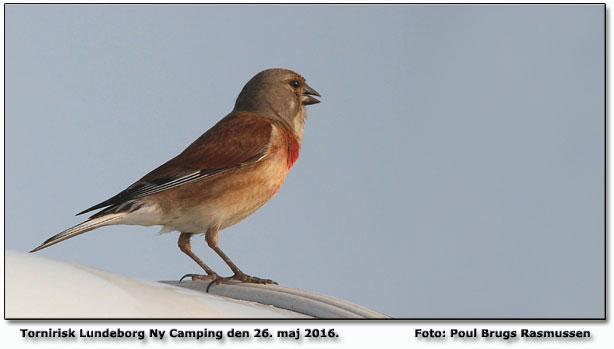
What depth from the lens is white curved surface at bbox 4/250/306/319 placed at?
2904 millimetres

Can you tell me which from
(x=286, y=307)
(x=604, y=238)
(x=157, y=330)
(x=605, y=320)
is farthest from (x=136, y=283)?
(x=604, y=238)

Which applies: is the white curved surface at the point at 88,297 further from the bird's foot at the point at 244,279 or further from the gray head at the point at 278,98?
the gray head at the point at 278,98

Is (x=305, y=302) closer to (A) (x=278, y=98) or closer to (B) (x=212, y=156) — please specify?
(B) (x=212, y=156)

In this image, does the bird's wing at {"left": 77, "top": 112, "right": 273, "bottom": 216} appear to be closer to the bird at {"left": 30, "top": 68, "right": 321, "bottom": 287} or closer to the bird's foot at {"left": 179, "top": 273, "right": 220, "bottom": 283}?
the bird at {"left": 30, "top": 68, "right": 321, "bottom": 287}

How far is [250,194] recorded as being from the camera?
5.01m

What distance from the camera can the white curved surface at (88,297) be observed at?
114 inches

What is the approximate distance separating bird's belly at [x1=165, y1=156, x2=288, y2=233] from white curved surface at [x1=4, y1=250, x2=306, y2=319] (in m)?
1.49

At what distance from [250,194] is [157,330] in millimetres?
1809

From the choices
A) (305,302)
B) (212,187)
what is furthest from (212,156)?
(305,302)

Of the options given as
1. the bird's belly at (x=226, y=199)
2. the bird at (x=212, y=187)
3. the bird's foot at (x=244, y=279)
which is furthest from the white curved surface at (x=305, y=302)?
the bird's belly at (x=226, y=199)

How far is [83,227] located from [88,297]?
157 centimetres

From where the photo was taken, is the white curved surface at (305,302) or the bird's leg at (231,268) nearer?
the white curved surface at (305,302)

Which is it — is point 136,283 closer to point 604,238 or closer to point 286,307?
point 286,307

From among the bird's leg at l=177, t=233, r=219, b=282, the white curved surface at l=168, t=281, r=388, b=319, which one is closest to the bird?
the bird's leg at l=177, t=233, r=219, b=282
